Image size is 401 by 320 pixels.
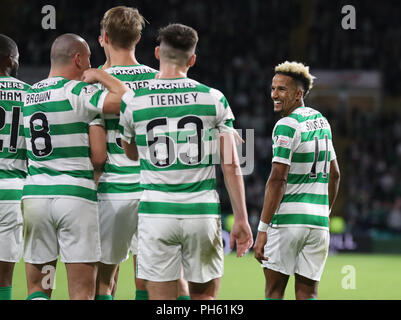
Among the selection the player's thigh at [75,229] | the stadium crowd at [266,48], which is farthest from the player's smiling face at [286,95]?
the stadium crowd at [266,48]

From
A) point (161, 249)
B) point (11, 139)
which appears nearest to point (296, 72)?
point (161, 249)

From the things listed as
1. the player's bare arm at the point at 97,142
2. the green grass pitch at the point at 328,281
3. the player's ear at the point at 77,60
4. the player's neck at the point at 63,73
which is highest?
the player's ear at the point at 77,60

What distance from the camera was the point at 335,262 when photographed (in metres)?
13.3

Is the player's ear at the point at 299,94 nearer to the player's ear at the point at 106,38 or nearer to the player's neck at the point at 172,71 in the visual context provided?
the player's neck at the point at 172,71

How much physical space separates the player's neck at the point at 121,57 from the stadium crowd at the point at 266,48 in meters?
12.8

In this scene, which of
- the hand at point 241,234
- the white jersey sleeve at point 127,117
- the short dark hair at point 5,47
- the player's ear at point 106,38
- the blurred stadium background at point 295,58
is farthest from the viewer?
the blurred stadium background at point 295,58

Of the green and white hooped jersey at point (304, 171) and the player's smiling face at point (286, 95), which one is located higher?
the player's smiling face at point (286, 95)

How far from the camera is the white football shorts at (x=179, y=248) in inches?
165

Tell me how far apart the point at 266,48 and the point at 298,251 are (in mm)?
17649

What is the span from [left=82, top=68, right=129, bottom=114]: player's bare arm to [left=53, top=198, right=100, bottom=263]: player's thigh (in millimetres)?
632

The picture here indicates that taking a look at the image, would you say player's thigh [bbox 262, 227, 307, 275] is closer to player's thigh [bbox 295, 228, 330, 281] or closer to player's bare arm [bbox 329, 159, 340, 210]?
player's thigh [bbox 295, 228, 330, 281]

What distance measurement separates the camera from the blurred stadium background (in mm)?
18422

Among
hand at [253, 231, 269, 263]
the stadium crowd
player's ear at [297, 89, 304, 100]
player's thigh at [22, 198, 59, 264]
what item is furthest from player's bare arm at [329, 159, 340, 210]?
the stadium crowd

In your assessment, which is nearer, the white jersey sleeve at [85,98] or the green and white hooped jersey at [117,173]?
the white jersey sleeve at [85,98]
